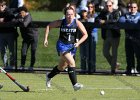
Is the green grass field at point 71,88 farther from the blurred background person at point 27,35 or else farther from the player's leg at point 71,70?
the blurred background person at point 27,35

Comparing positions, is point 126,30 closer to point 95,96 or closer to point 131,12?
point 131,12

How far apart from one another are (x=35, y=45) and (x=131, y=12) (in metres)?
2.89

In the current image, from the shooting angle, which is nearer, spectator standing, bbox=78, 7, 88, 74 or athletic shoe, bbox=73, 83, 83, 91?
athletic shoe, bbox=73, 83, 83, 91

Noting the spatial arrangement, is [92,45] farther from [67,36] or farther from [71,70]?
[71,70]

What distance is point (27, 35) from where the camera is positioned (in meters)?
18.6

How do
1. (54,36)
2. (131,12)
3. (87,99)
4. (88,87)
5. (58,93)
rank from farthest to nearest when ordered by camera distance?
(54,36), (131,12), (88,87), (58,93), (87,99)

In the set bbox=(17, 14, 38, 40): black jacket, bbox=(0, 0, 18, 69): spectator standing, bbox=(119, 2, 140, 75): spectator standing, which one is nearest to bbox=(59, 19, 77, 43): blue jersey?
bbox=(119, 2, 140, 75): spectator standing

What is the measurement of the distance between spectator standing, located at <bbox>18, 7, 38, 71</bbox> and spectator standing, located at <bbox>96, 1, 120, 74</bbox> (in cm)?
189

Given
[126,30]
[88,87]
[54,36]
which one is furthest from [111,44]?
[88,87]

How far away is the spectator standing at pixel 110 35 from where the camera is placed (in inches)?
713

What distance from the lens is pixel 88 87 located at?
50.2 feet

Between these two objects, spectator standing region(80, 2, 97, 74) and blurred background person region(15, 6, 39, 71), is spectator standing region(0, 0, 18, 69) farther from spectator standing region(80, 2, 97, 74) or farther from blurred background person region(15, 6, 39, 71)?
spectator standing region(80, 2, 97, 74)

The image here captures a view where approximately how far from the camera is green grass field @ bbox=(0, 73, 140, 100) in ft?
43.6

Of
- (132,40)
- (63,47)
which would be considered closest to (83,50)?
(132,40)
